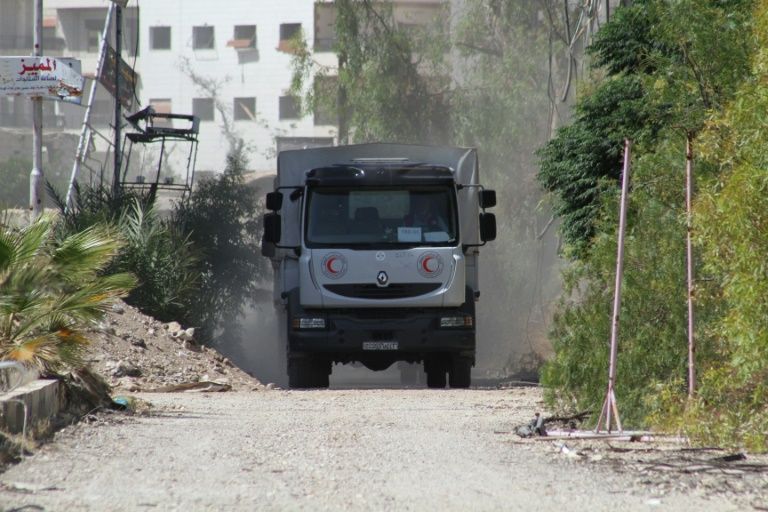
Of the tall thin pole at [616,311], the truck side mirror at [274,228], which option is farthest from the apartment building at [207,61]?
the tall thin pole at [616,311]

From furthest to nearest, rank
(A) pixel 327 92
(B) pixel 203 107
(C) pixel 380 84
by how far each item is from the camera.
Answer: (B) pixel 203 107 → (A) pixel 327 92 → (C) pixel 380 84

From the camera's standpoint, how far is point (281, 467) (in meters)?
8.70

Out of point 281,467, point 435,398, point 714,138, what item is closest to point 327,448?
point 281,467

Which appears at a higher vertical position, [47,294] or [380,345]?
[47,294]

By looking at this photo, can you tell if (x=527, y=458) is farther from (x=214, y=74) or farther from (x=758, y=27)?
(x=214, y=74)

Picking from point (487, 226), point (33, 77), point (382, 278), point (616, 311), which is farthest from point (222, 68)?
point (616, 311)

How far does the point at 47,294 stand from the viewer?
38.5 ft

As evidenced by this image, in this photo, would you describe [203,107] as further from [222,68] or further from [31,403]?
[31,403]

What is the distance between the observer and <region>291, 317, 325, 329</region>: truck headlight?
61.8 ft

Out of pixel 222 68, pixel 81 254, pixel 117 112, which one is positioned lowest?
pixel 81 254

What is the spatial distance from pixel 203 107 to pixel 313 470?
6662cm

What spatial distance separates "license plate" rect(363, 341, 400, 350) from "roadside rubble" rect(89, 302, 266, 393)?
2037 millimetres

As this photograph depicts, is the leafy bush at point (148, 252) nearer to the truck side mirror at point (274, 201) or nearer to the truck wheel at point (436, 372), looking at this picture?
the truck side mirror at point (274, 201)

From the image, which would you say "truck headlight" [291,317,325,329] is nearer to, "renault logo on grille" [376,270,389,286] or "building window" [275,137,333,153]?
"renault logo on grille" [376,270,389,286]
